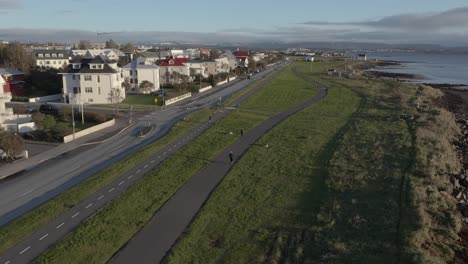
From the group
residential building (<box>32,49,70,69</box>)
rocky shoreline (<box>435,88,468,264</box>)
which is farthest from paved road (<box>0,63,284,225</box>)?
residential building (<box>32,49,70,69</box>)

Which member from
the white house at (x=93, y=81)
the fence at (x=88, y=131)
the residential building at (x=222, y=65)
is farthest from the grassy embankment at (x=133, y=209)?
the residential building at (x=222, y=65)

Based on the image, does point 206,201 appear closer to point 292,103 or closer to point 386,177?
point 386,177

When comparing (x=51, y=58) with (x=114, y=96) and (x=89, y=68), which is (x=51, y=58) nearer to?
(x=89, y=68)

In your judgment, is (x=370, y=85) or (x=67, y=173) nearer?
(x=67, y=173)

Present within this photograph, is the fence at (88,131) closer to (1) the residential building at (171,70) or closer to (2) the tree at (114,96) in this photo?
(2) the tree at (114,96)

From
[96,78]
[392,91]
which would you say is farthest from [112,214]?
[392,91]

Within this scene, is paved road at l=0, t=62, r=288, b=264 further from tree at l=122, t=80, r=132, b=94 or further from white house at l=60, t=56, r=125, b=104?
tree at l=122, t=80, r=132, b=94
